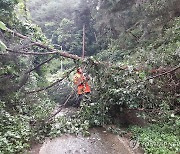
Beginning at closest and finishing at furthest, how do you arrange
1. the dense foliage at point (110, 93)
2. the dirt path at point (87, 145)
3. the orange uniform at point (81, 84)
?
the dirt path at point (87, 145) < the dense foliage at point (110, 93) < the orange uniform at point (81, 84)

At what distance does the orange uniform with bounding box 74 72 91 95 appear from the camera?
9.42 metres

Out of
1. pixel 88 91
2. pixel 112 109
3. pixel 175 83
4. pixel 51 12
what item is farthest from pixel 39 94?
pixel 51 12

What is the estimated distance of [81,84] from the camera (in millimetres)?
9453

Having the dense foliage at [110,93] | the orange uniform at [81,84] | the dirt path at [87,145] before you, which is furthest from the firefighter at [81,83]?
the dirt path at [87,145]

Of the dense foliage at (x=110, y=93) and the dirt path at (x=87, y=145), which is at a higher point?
the dense foliage at (x=110, y=93)

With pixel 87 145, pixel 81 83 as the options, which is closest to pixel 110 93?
pixel 81 83

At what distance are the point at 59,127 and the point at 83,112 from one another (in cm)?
98

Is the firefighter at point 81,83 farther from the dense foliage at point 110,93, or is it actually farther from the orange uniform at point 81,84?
the dense foliage at point 110,93

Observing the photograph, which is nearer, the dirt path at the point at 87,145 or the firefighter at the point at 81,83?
the dirt path at the point at 87,145

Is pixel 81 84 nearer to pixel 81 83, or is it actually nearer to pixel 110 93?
pixel 81 83

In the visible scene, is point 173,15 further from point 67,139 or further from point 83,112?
point 67,139

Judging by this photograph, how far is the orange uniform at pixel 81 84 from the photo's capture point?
9.42 metres

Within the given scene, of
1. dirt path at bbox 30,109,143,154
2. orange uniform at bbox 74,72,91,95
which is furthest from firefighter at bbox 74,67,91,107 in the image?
dirt path at bbox 30,109,143,154

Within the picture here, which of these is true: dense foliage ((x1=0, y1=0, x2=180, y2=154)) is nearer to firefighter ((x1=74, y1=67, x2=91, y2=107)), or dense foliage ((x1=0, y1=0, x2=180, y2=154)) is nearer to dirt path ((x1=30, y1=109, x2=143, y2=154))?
firefighter ((x1=74, y1=67, x2=91, y2=107))
